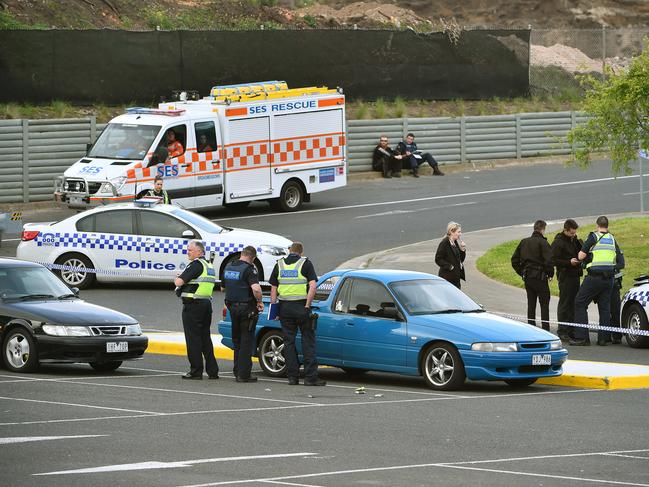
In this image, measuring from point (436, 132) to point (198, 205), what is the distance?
432 inches

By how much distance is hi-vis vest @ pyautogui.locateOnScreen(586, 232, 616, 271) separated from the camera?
19.1 meters

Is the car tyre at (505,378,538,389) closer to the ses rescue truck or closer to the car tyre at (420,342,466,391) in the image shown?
the car tyre at (420,342,466,391)

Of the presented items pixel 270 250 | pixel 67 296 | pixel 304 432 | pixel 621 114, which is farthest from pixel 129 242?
pixel 304 432

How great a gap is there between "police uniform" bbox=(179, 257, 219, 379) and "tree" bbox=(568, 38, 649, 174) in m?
11.6

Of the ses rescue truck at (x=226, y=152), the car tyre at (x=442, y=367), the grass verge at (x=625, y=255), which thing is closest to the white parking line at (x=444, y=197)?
the ses rescue truck at (x=226, y=152)

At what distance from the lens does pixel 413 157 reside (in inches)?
1501

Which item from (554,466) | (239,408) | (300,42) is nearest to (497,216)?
(300,42)

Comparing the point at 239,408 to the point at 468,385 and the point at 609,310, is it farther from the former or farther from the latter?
the point at 609,310

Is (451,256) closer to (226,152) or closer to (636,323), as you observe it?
(636,323)

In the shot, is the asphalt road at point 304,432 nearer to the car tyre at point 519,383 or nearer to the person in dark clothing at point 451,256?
the car tyre at point 519,383

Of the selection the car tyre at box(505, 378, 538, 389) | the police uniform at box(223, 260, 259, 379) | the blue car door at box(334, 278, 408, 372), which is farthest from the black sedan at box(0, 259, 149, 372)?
the car tyre at box(505, 378, 538, 389)

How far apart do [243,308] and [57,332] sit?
2044mm

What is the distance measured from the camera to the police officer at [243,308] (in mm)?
15820

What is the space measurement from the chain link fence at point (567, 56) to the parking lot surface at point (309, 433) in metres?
29.8
